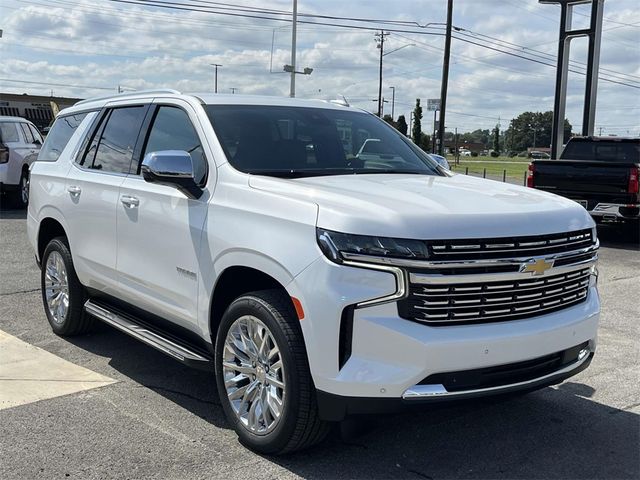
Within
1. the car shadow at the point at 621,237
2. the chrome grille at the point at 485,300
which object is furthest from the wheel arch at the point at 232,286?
the car shadow at the point at 621,237

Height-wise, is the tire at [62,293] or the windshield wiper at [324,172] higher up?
the windshield wiper at [324,172]

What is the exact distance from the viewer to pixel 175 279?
4.32 meters

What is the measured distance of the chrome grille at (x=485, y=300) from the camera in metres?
3.20

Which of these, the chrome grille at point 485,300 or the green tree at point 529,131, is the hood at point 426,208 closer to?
the chrome grille at point 485,300

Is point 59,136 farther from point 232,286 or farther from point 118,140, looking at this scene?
point 232,286

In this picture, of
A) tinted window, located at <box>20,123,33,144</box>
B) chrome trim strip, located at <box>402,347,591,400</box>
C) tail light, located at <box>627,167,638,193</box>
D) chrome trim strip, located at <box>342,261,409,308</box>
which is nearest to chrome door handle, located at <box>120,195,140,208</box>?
chrome trim strip, located at <box>342,261,409,308</box>

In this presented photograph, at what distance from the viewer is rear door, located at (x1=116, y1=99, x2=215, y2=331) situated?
419 cm

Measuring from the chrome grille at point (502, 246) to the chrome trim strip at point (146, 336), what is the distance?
1.69 meters

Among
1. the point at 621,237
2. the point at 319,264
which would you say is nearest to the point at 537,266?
the point at 319,264

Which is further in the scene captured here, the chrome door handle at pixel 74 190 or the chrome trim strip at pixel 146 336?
the chrome door handle at pixel 74 190

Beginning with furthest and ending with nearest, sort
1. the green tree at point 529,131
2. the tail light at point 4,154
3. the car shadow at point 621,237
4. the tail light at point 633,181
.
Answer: the green tree at point 529,131
the tail light at point 4,154
the car shadow at point 621,237
the tail light at point 633,181

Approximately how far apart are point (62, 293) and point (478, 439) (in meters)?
3.75

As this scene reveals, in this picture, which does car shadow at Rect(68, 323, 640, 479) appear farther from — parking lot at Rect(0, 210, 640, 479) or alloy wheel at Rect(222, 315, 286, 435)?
alloy wheel at Rect(222, 315, 286, 435)

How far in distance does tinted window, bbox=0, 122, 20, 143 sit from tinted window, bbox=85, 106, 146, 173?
1056 centimetres
